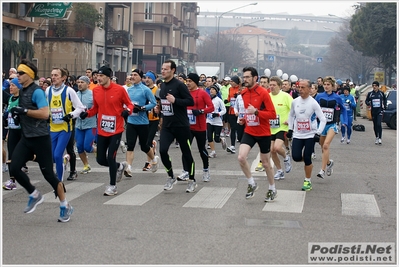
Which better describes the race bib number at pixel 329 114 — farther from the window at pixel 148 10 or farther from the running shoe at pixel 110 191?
the window at pixel 148 10

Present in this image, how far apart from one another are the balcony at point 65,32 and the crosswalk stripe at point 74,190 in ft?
117

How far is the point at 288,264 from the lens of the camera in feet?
22.7

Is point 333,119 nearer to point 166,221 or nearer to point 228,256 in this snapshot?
point 166,221

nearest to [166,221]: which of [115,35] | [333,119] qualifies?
[333,119]

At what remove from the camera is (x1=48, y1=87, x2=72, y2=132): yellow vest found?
11.4 meters

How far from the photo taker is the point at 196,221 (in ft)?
30.0

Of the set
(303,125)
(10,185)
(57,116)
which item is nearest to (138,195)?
(57,116)

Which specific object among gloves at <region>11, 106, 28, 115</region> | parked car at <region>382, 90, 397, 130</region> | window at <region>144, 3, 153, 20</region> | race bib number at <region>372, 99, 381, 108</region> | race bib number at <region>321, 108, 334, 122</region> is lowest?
parked car at <region>382, 90, 397, 130</region>

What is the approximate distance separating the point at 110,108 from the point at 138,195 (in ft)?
4.30

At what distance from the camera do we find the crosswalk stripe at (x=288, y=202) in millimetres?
10272

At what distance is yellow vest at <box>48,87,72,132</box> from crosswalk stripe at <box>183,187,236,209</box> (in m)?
2.18

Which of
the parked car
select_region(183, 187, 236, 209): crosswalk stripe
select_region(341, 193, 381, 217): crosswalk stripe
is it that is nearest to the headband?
select_region(183, 187, 236, 209): crosswalk stripe

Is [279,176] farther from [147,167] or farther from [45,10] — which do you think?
[45,10]

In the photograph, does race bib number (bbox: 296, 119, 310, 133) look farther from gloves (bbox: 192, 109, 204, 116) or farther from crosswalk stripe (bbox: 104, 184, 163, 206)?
crosswalk stripe (bbox: 104, 184, 163, 206)
